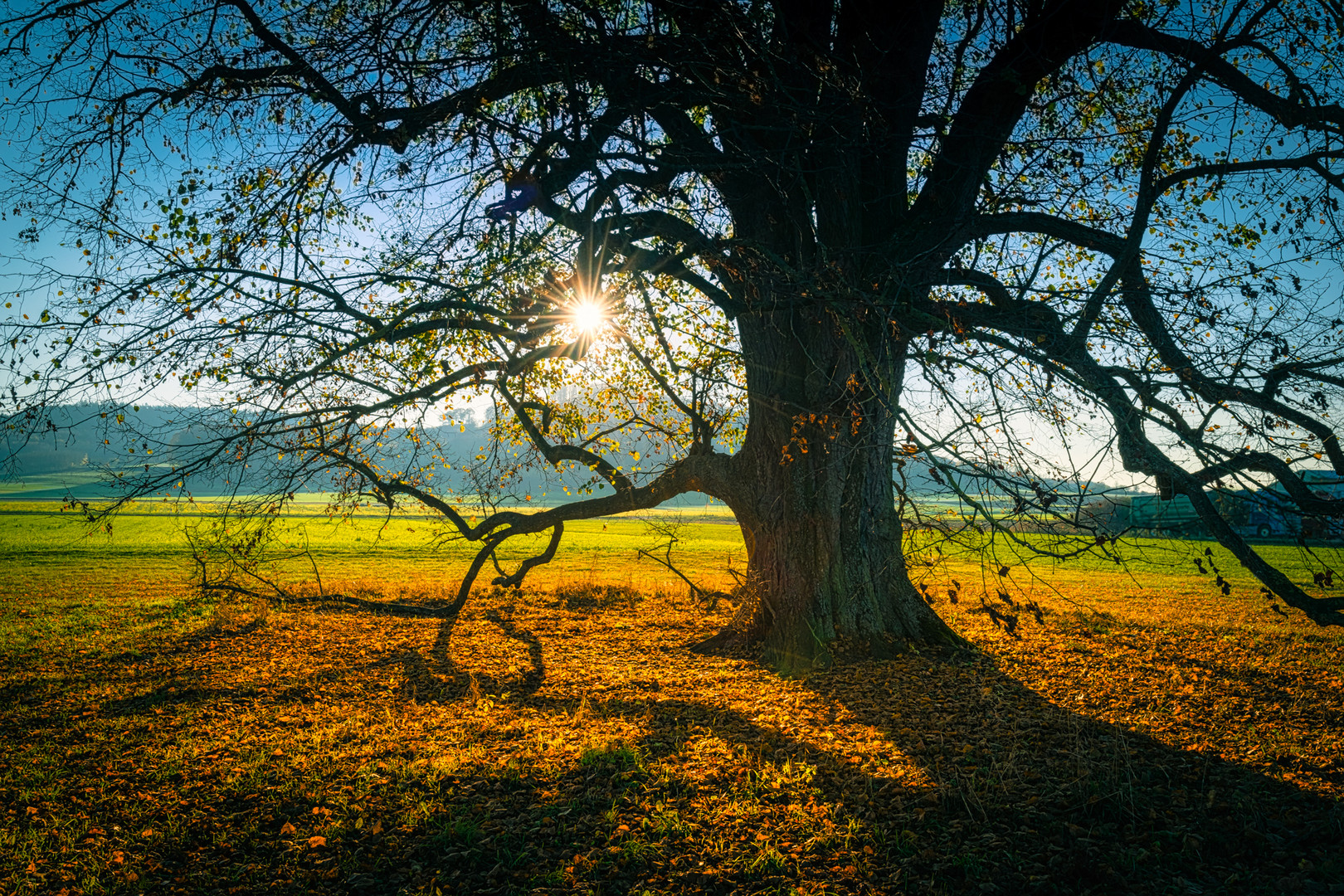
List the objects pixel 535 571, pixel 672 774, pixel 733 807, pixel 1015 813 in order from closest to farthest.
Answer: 1. pixel 1015 813
2. pixel 733 807
3. pixel 672 774
4. pixel 535 571

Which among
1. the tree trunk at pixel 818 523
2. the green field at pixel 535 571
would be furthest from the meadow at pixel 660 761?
the green field at pixel 535 571

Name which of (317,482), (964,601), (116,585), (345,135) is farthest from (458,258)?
(116,585)

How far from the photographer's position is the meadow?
3.78 m

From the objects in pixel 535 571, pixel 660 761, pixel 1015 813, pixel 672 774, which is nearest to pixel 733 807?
pixel 672 774

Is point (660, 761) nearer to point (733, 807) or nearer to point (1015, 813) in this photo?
point (733, 807)

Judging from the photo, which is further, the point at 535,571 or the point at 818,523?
the point at 535,571

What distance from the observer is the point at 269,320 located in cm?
674

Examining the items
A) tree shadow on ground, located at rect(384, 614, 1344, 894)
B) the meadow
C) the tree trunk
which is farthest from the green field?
tree shadow on ground, located at rect(384, 614, 1344, 894)

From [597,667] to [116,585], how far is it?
47.9 ft

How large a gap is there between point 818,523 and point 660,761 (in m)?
3.87

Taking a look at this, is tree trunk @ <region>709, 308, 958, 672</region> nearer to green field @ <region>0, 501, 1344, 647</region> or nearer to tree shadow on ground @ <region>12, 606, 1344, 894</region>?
green field @ <region>0, 501, 1344, 647</region>

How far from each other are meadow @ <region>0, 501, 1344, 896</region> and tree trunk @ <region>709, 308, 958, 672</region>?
0.56m

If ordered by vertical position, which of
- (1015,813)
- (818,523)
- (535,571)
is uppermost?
(818,523)

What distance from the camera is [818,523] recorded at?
8.21 m
